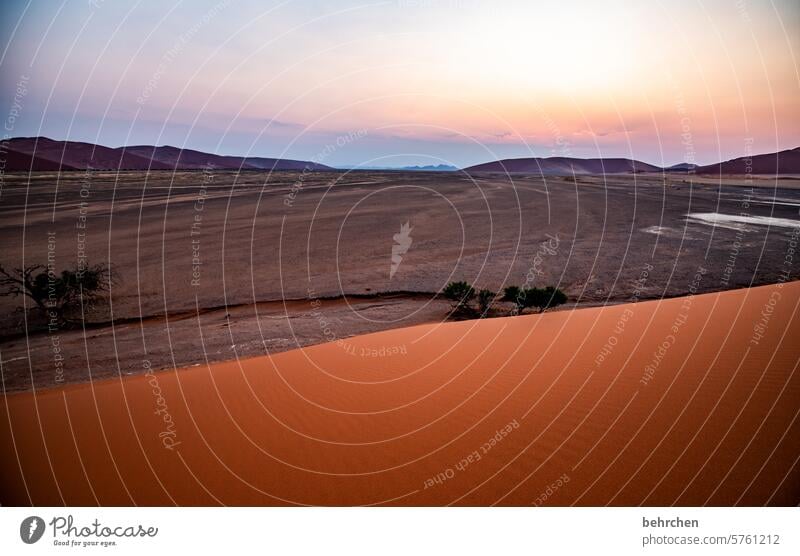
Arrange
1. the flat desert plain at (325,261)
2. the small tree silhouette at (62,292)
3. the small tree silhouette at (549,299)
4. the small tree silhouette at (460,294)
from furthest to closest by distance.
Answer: the small tree silhouette at (62,292)
the small tree silhouette at (460,294)
the small tree silhouette at (549,299)
the flat desert plain at (325,261)

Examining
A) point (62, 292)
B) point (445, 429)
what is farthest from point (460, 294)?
point (62, 292)

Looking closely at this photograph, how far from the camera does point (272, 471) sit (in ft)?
19.1

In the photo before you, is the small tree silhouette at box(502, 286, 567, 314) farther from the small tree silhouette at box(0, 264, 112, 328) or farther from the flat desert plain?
the small tree silhouette at box(0, 264, 112, 328)

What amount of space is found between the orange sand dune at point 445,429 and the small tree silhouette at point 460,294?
238 inches

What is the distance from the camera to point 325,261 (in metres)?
24.3

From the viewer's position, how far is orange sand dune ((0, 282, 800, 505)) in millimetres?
5371

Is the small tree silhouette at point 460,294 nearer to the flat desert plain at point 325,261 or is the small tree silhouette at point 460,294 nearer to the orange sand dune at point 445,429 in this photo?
the flat desert plain at point 325,261

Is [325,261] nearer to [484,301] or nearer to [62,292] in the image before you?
[484,301]

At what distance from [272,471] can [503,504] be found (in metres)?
2.92

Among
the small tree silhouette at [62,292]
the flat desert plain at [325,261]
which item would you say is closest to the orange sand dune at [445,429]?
the flat desert plain at [325,261]

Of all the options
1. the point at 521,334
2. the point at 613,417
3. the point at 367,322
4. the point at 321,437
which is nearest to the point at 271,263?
the point at 367,322

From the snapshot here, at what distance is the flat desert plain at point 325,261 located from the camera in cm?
1327

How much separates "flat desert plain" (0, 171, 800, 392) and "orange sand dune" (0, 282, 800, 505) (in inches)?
131
